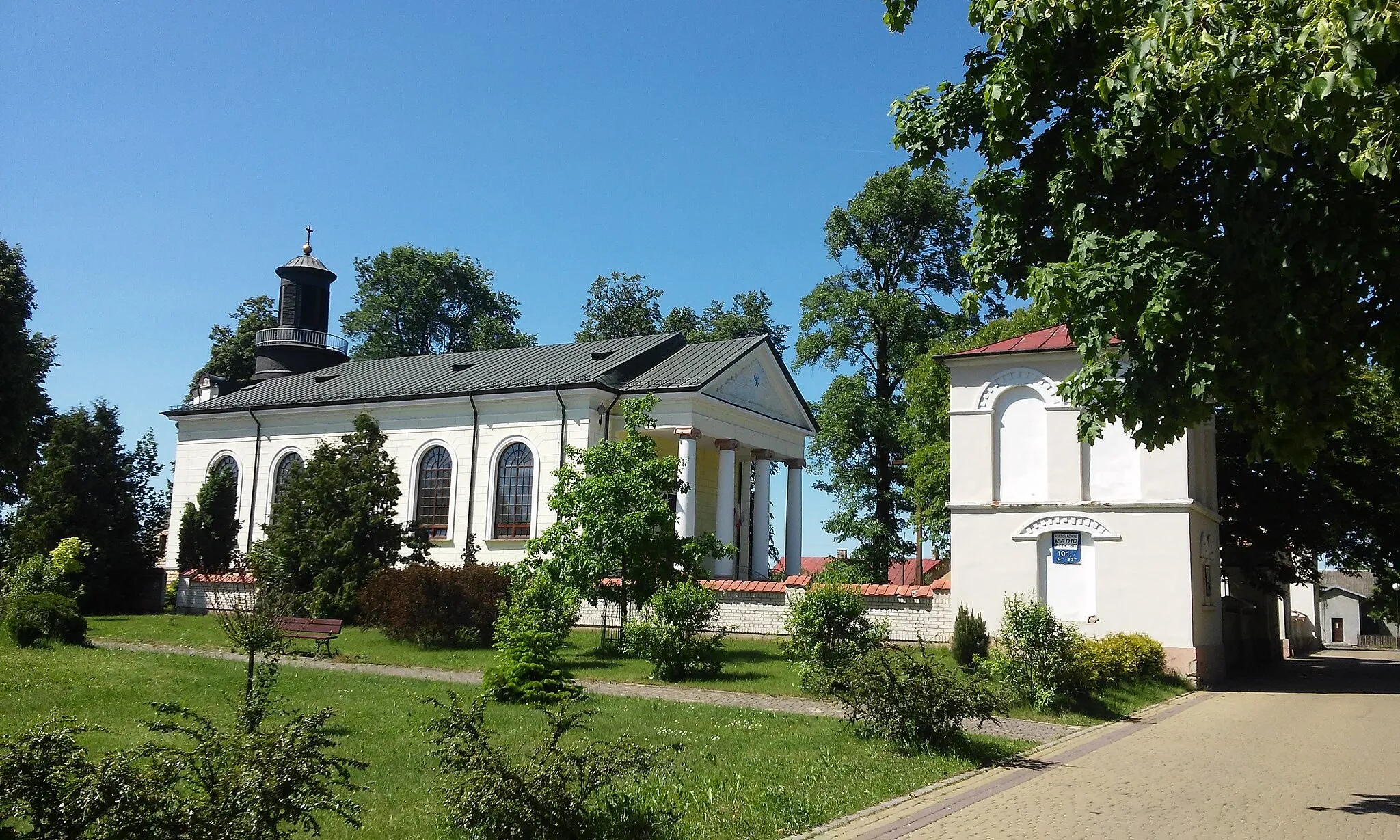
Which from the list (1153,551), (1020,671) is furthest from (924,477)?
(1020,671)

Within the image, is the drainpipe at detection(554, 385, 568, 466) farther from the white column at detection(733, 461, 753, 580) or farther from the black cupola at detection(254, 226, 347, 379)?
the black cupola at detection(254, 226, 347, 379)

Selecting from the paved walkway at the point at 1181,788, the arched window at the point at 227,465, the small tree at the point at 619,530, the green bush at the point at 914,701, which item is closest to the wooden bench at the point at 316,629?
the small tree at the point at 619,530

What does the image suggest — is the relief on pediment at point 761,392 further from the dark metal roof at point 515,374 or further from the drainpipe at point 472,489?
the drainpipe at point 472,489

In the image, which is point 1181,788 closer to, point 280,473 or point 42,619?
point 42,619

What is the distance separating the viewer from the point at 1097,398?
9516 mm

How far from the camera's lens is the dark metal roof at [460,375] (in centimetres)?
3556

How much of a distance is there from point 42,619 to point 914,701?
48.4 ft

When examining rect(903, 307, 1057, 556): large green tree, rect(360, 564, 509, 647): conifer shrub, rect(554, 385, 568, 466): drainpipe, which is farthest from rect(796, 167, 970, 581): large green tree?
rect(360, 564, 509, 647): conifer shrub

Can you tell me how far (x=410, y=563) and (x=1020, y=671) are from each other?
50.7ft

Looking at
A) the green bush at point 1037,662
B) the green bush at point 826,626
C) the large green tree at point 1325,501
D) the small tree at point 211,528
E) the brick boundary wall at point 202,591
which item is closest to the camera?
the green bush at point 1037,662

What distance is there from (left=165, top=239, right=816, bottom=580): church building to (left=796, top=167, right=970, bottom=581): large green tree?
8.57ft

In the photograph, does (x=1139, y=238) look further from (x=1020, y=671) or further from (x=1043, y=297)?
(x=1020, y=671)

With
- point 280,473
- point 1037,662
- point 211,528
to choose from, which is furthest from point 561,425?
point 1037,662

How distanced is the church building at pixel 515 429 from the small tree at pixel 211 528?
1.01 meters
